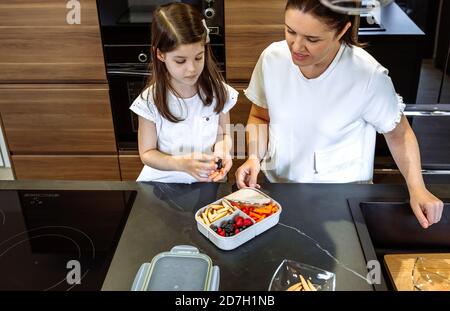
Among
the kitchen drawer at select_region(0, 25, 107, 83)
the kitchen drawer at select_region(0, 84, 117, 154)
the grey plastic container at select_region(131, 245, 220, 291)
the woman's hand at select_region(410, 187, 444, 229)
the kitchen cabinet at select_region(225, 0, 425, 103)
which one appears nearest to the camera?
the grey plastic container at select_region(131, 245, 220, 291)

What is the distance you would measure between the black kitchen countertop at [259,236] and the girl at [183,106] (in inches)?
3.5

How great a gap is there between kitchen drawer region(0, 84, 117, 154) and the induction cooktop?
106cm

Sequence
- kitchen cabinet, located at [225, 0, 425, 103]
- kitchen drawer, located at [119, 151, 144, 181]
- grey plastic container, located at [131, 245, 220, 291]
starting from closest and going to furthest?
grey plastic container, located at [131, 245, 220, 291]
kitchen cabinet, located at [225, 0, 425, 103]
kitchen drawer, located at [119, 151, 144, 181]

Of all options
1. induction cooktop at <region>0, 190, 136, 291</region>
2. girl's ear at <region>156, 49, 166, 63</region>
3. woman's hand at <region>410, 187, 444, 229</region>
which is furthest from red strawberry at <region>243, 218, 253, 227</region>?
girl's ear at <region>156, 49, 166, 63</region>

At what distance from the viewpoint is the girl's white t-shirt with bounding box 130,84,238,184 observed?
4.98 ft

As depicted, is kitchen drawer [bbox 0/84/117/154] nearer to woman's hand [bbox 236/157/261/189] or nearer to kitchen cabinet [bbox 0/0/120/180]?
kitchen cabinet [bbox 0/0/120/180]

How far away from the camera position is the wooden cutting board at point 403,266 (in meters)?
1.08

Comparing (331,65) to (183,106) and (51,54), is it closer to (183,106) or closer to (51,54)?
(183,106)

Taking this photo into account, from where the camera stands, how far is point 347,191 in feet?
4.27

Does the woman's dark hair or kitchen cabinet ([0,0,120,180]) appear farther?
kitchen cabinet ([0,0,120,180])

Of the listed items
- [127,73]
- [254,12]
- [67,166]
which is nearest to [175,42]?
[254,12]

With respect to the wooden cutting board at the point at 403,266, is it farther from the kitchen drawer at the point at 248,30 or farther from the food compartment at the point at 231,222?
the kitchen drawer at the point at 248,30

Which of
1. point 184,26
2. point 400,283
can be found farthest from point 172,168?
point 400,283

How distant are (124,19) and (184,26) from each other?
1.02 metres
